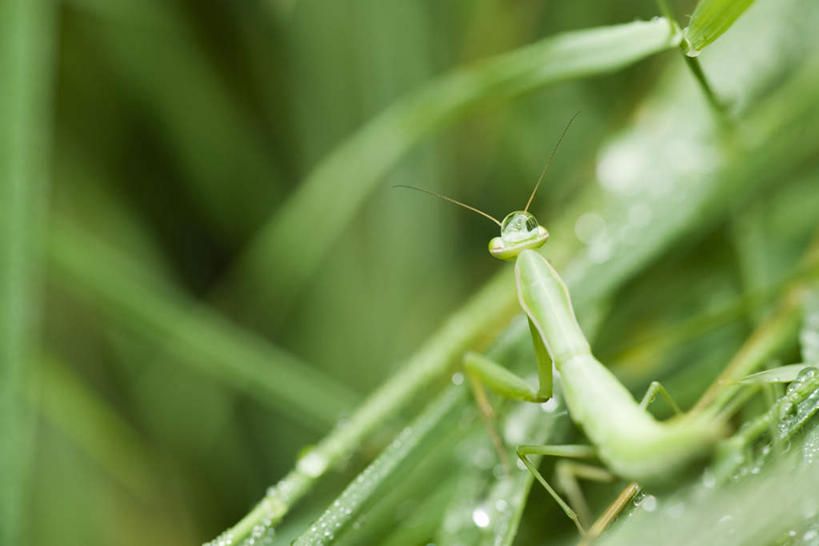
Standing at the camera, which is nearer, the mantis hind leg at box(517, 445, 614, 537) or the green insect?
the green insect

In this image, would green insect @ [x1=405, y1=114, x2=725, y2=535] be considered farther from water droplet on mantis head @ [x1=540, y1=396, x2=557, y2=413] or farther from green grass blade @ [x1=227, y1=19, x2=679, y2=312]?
green grass blade @ [x1=227, y1=19, x2=679, y2=312]

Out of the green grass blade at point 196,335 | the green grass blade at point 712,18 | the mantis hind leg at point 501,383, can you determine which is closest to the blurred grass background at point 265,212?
the green grass blade at point 196,335

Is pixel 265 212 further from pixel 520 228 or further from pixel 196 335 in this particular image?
pixel 520 228

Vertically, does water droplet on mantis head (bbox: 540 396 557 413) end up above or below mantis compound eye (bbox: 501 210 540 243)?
below

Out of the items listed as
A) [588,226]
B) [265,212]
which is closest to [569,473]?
[588,226]

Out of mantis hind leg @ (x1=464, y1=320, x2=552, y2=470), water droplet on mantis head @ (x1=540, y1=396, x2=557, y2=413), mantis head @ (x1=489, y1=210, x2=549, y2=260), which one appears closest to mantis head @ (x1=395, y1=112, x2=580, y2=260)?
mantis head @ (x1=489, y1=210, x2=549, y2=260)

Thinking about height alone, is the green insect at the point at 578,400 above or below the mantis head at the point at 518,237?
below

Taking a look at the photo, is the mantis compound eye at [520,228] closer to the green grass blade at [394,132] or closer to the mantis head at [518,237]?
the mantis head at [518,237]

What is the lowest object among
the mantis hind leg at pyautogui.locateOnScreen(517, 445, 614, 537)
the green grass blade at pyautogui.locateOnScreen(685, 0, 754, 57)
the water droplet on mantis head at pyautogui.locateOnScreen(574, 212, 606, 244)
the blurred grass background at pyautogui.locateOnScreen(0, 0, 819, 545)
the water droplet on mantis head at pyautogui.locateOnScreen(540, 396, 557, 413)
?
the mantis hind leg at pyautogui.locateOnScreen(517, 445, 614, 537)
